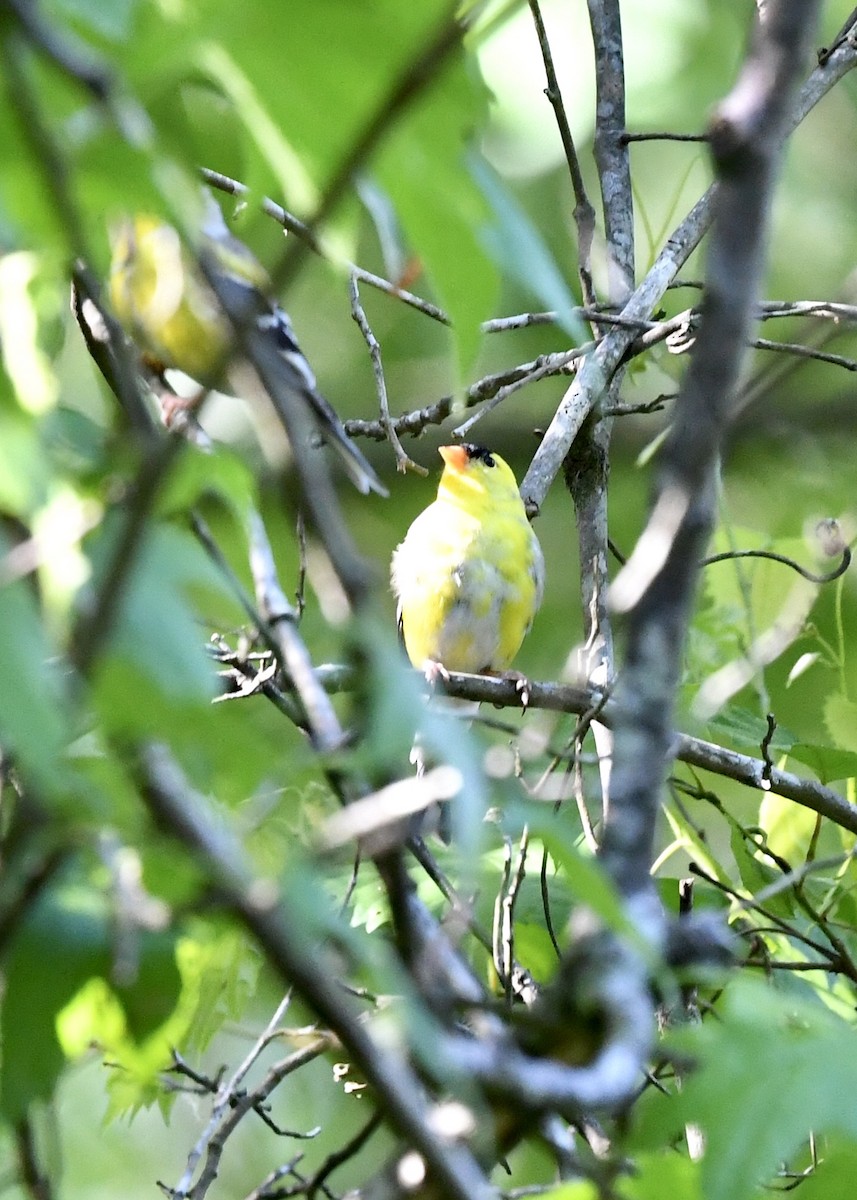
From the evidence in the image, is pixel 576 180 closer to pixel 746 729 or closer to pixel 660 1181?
pixel 746 729

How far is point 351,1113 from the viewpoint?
229 inches

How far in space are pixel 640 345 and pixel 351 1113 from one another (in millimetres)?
3701

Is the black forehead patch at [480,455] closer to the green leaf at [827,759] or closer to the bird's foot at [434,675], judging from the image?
the bird's foot at [434,675]

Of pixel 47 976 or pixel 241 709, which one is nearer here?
pixel 47 976

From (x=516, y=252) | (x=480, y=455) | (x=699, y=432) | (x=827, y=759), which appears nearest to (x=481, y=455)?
(x=480, y=455)

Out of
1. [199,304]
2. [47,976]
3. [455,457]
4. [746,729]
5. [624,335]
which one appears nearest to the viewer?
[47,976]

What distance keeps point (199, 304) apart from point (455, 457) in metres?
2.90

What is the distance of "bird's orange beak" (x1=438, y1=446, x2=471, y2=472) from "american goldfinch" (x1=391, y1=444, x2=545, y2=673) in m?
0.02

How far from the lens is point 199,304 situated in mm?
2854

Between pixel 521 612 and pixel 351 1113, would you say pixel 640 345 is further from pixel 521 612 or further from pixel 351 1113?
pixel 351 1113

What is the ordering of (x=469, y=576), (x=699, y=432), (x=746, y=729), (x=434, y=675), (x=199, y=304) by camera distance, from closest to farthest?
(x=699, y=432), (x=199, y=304), (x=746, y=729), (x=434, y=675), (x=469, y=576)

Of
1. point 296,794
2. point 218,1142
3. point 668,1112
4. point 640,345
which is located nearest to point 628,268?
point 640,345

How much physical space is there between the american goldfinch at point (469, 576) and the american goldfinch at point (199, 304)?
7.84 feet

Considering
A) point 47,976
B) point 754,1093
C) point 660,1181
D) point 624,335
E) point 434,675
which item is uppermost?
point 624,335
